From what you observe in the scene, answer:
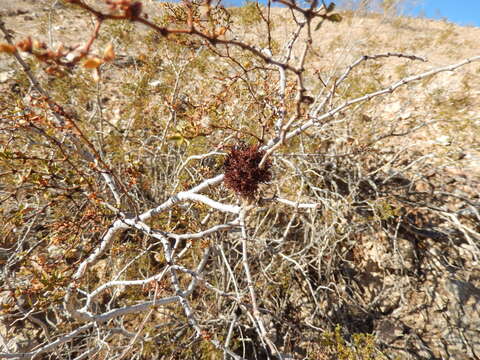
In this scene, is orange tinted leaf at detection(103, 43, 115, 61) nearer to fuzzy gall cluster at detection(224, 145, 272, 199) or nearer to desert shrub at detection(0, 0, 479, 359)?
fuzzy gall cluster at detection(224, 145, 272, 199)

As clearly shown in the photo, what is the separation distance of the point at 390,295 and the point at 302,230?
3.91 feet

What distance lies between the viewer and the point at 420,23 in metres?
8.79

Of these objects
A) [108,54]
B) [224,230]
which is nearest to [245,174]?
Answer: [108,54]

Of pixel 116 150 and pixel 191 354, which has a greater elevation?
pixel 116 150

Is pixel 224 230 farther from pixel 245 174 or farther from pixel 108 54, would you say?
pixel 108 54

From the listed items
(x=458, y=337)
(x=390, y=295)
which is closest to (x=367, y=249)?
(x=390, y=295)

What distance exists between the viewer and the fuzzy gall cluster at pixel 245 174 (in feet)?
3.59

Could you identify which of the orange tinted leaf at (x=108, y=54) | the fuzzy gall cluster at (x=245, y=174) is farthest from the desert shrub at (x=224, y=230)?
the orange tinted leaf at (x=108, y=54)

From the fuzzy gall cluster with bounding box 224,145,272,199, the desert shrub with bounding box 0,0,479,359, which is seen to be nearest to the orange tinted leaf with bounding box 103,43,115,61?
the fuzzy gall cluster with bounding box 224,145,272,199

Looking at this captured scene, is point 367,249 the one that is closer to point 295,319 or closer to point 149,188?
point 295,319

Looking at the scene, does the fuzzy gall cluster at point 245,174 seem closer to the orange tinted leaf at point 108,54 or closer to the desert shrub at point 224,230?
the orange tinted leaf at point 108,54

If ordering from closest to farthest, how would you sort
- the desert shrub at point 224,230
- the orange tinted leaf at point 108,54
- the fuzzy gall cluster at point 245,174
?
the orange tinted leaf at point 108,54 < the fuzzy gall cluster at point 245,174 < the desert shrub at point 224,230

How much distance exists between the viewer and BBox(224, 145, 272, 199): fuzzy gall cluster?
1094 millimetres

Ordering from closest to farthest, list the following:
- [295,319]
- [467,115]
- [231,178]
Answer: [231,178] → [295,319] → [467,115]
